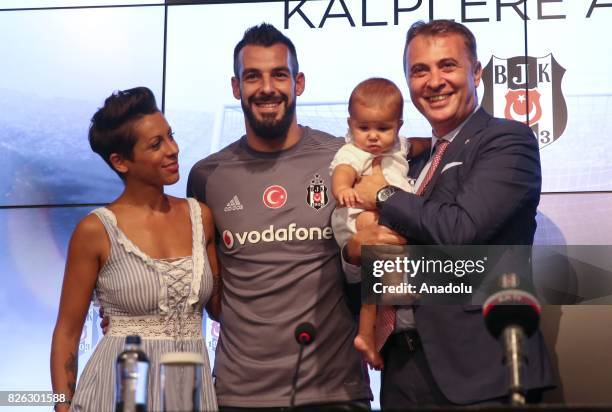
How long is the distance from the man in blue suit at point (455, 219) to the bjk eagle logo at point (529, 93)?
35.6 inches

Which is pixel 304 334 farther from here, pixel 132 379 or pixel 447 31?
pixel 447 31

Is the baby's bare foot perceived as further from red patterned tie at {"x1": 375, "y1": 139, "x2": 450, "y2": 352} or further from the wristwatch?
the wristwatch

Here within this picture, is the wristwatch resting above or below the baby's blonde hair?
below

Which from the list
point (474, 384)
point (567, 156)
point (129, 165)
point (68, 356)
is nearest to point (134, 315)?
point (68, 356)

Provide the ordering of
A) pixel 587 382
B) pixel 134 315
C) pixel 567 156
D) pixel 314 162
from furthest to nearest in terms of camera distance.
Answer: pixel 567 156, pixel 314 162, pixel 134 315, pixel 587 382

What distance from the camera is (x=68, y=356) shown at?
359cm

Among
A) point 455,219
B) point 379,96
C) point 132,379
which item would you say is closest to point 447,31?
point 379,96

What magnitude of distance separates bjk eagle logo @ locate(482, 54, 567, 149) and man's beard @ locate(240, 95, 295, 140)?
94 cm

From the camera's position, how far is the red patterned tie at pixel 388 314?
10.9 feet

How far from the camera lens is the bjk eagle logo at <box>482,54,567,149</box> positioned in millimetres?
4375

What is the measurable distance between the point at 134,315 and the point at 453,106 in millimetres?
1272

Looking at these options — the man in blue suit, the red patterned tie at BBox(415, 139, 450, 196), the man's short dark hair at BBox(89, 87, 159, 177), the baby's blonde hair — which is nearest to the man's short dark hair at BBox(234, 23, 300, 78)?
the man's short dark hair at BBox(89, 87, 159, 177)

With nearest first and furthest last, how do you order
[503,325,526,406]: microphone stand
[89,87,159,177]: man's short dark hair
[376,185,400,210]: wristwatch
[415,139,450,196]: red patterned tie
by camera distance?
1. [503,325,526,406]: microphone stand
2. [376,185,400,210]: wristwatch
3. [415,139,450,196]: red patterned tie
4. [89,87,159,177]: man's short dark hair

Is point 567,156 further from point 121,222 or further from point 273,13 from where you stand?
point 121,222
